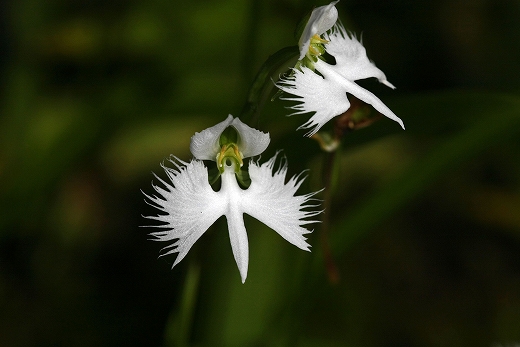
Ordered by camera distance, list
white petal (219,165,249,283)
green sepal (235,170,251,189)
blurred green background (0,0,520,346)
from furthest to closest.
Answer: blurred green background (0,0,520,346)
green sepal (235,170,251,189)
white petal (219,165,249,283)

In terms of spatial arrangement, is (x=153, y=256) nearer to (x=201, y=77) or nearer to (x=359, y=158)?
(x=201, y=77)

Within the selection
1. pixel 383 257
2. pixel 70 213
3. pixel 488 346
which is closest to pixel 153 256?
pixel 70 213

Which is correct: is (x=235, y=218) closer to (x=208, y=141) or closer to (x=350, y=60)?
(x=208, y=141)

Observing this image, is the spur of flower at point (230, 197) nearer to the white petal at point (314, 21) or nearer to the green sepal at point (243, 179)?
the green sepal at point (243, 179)

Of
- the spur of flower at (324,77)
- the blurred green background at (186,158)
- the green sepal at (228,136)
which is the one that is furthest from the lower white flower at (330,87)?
the blurred green background at (186,158)

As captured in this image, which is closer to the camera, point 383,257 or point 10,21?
point 10,21

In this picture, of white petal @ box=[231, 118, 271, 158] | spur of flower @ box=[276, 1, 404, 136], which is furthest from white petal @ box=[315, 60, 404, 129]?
white petal @ box=[231, 118, 271, 158]

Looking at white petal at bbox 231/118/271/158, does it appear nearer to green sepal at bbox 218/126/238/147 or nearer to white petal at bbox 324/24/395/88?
green sepal at bbox 218/126/238/147
